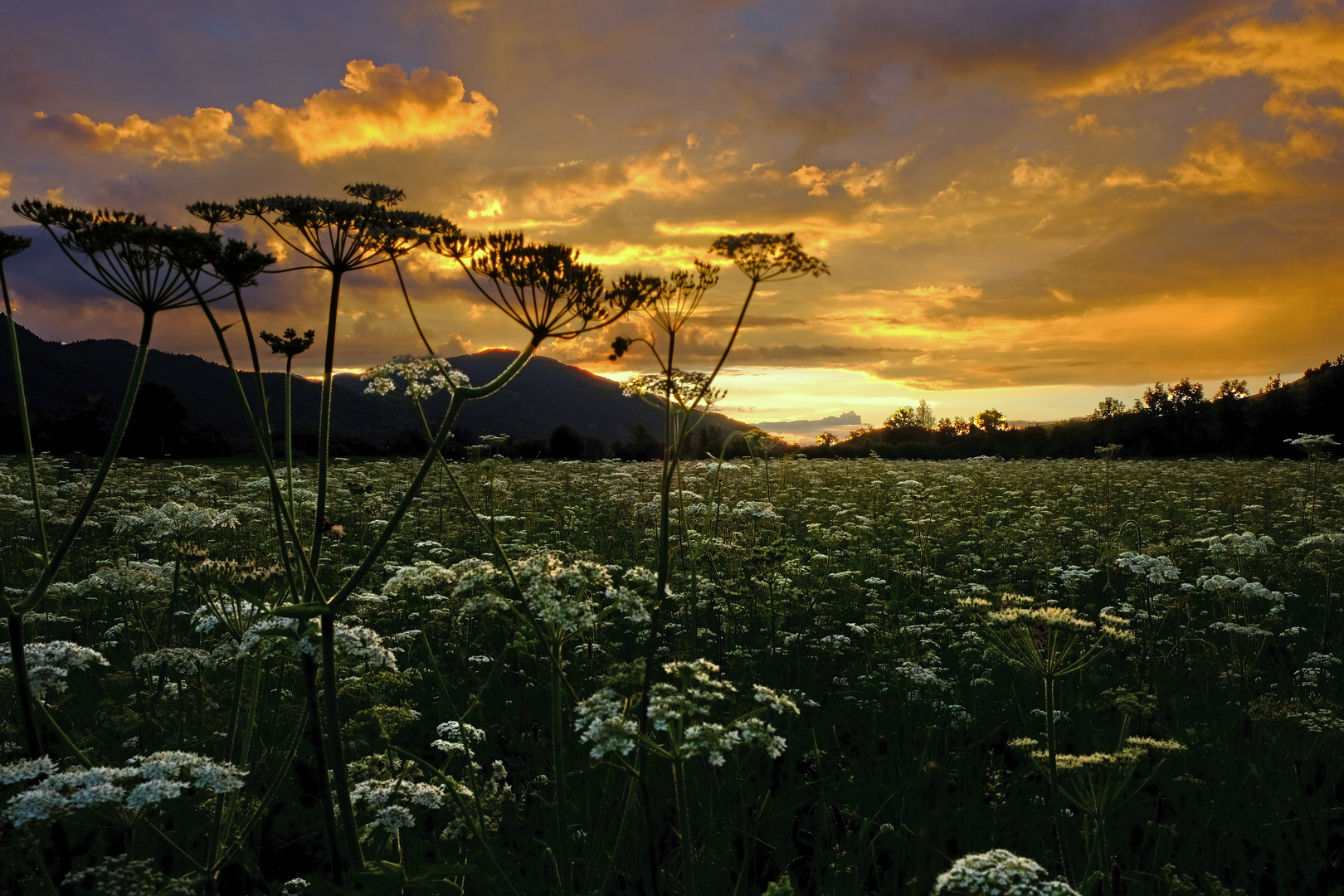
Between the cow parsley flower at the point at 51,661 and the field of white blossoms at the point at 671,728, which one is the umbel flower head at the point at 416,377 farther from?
the cow parsley flower at the point at 51,661

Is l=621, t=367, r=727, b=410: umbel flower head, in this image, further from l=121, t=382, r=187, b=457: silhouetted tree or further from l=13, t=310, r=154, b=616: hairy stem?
l=121, t=382, r=187, b=457: silhouetted tree

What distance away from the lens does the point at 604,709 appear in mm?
2877

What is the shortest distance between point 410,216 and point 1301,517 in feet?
56.4

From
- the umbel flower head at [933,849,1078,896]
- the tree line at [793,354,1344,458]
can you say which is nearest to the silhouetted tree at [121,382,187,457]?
the tree line at [793,354,1344,458]

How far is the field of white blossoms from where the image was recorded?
10.4 ft

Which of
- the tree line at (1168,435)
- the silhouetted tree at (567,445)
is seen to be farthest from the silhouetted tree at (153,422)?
the tree line at (1168,435)

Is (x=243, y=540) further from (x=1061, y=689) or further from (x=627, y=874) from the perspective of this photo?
(x=1061, y=689)

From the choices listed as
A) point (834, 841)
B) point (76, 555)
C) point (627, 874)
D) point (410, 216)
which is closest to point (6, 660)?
point (410, 216)

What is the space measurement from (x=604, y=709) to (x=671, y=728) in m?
0.41

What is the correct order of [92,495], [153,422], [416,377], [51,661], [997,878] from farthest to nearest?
[153,422] < [416,377] < [51,661] < [92,495] < [997,878]

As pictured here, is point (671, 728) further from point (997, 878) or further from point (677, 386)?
point (677, 386)

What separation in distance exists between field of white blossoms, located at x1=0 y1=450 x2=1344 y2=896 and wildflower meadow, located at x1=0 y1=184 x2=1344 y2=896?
39 mm

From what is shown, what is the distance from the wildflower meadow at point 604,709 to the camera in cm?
303

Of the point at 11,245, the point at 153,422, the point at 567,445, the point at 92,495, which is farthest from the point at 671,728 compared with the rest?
the point at 153,422
